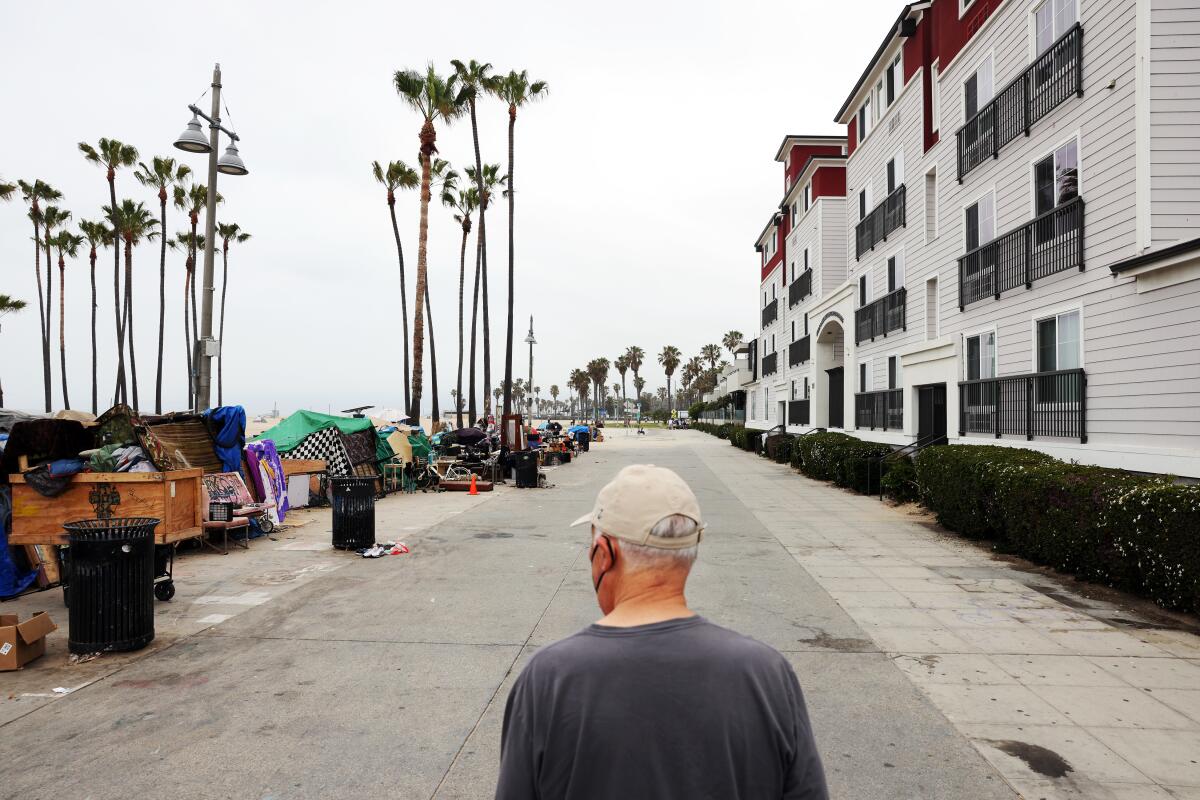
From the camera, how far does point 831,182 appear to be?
29859 millimetres

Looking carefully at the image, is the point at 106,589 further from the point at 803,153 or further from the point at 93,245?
the point at 93,245

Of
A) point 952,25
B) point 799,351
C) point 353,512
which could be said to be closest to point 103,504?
point 353,512

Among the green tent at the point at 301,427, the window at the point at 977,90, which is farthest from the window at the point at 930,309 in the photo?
the green tent at the point at 301,427

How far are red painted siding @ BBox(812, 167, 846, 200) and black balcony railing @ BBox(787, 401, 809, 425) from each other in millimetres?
8955

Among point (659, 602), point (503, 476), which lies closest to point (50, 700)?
point (659, 602)

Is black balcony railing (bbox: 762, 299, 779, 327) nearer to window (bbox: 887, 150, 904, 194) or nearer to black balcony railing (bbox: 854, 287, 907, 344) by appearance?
black balcony railing (bbox: 854, 287, 907, 344)

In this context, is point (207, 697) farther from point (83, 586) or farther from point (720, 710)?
point (720, 710)

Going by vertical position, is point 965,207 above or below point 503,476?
above

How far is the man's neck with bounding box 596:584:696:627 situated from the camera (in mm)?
1643

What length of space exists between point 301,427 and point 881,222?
1782cm

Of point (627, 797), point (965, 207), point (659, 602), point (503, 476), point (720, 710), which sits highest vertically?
point (965, 207)

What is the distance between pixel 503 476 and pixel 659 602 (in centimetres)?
2189

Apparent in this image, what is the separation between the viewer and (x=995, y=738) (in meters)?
4.36

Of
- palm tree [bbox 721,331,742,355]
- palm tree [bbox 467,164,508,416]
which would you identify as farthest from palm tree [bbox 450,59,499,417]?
palm tree [bbox 721,331,742,355]
